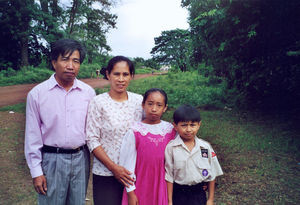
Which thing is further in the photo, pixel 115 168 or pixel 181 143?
pixel 181 143

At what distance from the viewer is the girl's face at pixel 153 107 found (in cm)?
202

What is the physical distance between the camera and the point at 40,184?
1964 mm

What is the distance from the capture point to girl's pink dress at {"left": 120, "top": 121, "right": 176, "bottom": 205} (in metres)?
1.94

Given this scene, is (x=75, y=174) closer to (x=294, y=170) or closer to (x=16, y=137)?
(x=294, y=170)

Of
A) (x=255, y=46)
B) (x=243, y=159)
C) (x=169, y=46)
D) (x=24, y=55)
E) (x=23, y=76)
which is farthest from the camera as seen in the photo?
(x=169, y=46)

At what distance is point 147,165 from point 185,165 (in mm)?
298

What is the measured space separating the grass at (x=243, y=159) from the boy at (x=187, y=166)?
1673 millimetres

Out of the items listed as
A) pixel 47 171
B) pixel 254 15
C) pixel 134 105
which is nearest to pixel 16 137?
pixel 47 171

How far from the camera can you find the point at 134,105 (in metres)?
2.09

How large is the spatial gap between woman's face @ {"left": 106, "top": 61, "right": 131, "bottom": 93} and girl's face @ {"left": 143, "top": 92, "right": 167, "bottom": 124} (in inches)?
8.8

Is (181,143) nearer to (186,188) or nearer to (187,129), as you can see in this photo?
(187,129)

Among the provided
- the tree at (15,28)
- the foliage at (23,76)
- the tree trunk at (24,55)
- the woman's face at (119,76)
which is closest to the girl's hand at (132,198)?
the woman's face at (119,76)

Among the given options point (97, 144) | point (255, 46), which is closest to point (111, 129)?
point (97, 144)

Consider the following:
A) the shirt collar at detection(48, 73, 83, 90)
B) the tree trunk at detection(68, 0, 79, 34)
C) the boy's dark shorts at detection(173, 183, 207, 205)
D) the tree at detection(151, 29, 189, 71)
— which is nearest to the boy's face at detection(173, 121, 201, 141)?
the boy's dark shorts at detection(173, 183, 207, 205)
